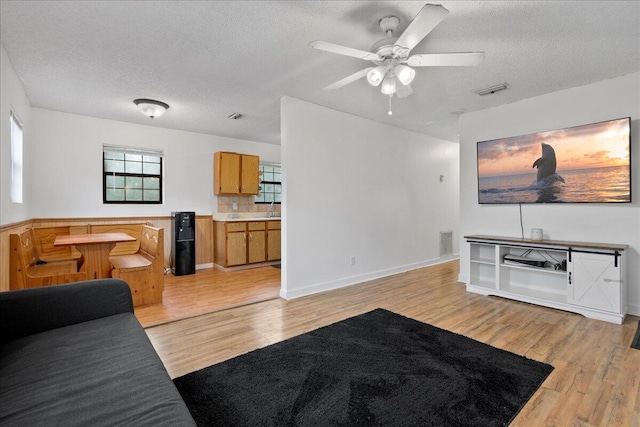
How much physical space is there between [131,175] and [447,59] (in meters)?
4.96

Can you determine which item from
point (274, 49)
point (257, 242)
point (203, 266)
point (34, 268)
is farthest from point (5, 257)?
point (257, 242)

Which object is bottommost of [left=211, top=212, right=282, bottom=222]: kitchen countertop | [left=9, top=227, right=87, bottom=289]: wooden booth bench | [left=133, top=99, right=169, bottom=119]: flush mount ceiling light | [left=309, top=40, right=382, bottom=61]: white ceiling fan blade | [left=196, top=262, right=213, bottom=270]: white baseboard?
[left=196, top=262, right=213, bottom=270]: white baseboard

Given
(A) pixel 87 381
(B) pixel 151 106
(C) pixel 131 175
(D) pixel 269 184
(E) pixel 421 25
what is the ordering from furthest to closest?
(D) pixel 269 184 < (C) pixel 131 175 < (B) pixel 151 106 < (E) pixel 421 25 < (A) pixel 87 381

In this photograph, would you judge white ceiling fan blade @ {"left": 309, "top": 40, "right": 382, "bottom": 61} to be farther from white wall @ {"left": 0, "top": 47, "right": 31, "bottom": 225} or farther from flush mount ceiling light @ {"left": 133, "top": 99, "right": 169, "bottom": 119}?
flush mount ceiling light @ {"left": 133, "top": 99, "right": 169, "bottom": 119}

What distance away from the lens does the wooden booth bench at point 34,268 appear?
2703mm

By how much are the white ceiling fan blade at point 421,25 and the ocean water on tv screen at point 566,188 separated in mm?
2677

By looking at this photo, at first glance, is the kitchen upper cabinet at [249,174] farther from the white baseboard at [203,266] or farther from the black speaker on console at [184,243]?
the white baseboard at [203,266]

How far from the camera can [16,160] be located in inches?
134

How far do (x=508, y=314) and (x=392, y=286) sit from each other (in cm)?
146

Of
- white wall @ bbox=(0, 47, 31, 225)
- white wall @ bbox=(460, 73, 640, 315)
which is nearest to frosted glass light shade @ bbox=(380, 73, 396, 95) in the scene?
white wall @ bbox=(460, 73, 640, 315)

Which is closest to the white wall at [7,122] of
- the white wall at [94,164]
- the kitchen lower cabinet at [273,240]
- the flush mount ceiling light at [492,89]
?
the white wall at [94,164]

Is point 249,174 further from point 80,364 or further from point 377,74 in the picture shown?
point 80,364

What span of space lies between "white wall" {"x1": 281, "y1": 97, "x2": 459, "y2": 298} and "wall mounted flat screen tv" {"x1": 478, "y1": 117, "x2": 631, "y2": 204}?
137 cm

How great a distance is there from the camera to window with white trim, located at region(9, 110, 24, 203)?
3244 millimetres
